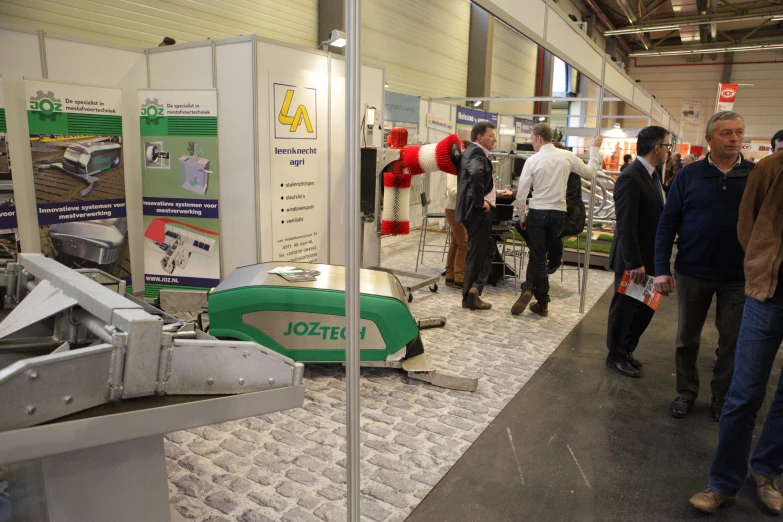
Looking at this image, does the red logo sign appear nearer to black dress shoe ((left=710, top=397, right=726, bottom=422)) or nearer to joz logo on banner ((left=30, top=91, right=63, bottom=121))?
black dress shoe ((left=710, top=397, right=726, bottom=422))

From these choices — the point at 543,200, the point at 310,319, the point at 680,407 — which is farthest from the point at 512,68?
the point at 310,319

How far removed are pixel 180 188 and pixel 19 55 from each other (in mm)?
A: 1417

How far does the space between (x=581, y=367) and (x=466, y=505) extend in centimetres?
192

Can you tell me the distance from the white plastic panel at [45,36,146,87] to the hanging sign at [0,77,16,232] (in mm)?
677

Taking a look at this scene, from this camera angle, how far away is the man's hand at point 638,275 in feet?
11.0

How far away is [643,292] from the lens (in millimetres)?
3402

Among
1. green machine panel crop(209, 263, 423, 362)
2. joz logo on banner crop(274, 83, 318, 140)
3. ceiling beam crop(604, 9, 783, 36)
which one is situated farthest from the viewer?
ceiling beam crop(604, 9, 783, 36)

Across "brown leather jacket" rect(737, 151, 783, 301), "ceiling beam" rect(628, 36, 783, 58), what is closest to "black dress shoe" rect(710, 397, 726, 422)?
"brown leather jacket" rect(737, 151, 783, 301)

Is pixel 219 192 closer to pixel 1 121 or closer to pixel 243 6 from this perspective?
pixel 1 121

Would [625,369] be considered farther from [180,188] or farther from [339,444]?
[180,188]

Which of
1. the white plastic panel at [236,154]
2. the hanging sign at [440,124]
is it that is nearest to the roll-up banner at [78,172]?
the white plastic panel at [236,154]

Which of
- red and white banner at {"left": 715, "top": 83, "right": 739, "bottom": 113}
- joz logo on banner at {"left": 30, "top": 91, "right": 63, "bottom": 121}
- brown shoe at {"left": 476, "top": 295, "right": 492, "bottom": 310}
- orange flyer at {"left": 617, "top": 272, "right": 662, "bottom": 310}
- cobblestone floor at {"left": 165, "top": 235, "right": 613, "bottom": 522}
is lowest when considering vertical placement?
cobblestone floor at {"left": 165, "top": 235, "right": 613, "bottom": 522}

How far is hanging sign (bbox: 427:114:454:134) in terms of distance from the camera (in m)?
9.84

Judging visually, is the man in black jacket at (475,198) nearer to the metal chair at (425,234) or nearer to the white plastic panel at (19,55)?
the metal chair at (425,234)
